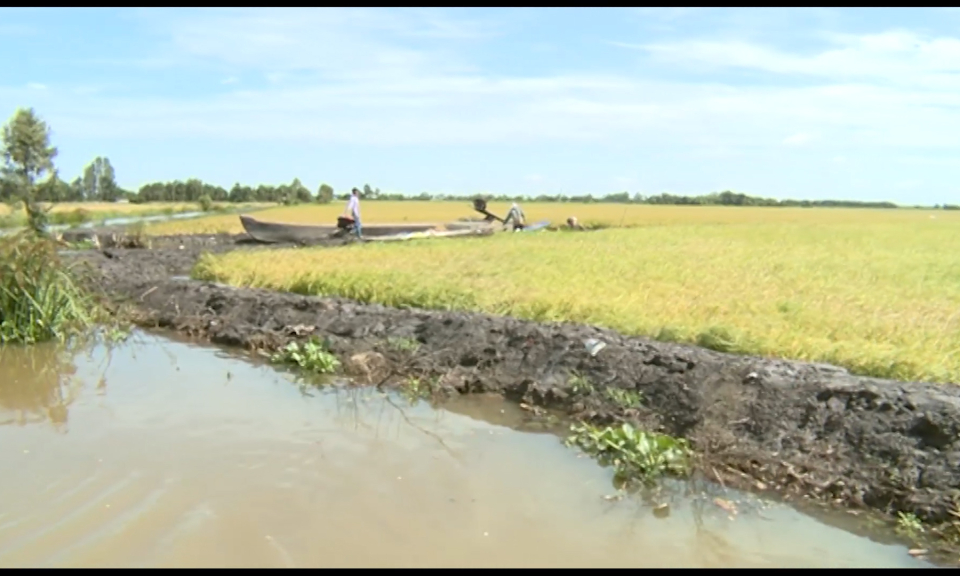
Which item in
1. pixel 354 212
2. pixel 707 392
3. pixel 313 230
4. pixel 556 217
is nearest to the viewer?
pixel 707 392

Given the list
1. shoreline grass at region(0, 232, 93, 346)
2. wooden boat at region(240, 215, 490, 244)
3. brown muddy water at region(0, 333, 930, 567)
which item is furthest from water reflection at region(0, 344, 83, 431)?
wooden boat at region(240, 215, 490, 244)

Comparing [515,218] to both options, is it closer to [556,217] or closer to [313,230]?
[313,230]

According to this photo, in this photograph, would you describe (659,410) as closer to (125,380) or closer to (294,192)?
(125,380)

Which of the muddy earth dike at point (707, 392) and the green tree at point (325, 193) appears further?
the green tree at point (325, 193)

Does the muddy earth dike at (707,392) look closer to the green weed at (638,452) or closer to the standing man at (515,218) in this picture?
the green weed at (638,452)

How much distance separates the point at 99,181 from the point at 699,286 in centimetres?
7251

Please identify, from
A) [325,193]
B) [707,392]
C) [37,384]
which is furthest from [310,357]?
[325,193]

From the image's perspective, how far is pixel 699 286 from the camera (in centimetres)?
1051

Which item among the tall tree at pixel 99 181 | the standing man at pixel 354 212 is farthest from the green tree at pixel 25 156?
the tall tree at pixel 99 181

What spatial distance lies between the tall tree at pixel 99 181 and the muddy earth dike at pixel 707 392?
68827 millimetres

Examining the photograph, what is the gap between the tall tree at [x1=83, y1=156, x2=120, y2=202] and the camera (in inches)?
2800

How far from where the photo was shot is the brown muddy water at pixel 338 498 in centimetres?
402

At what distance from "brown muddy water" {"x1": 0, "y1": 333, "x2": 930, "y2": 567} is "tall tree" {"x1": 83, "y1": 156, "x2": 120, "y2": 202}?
236ft

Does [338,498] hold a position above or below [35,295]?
below
